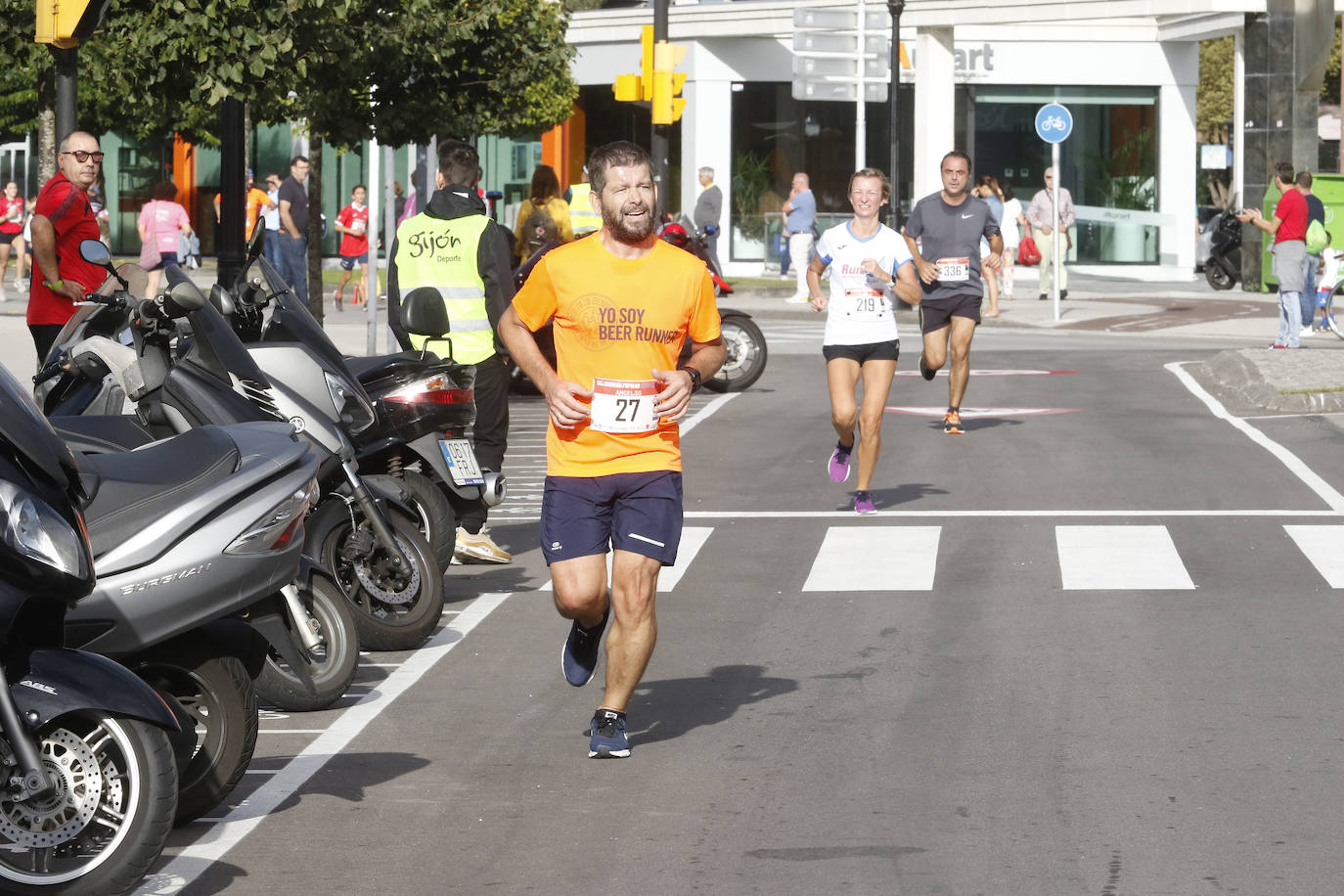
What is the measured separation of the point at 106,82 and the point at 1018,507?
12031 mm

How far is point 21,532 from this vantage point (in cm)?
486

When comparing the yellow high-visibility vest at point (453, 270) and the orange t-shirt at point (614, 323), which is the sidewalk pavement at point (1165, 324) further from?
the orange t-shirt at point (614, 323)

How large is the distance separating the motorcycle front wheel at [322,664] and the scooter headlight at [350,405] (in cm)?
101

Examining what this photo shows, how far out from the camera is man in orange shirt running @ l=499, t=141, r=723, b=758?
6789mm

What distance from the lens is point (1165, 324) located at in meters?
A: 29.9

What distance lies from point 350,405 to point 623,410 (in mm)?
1895

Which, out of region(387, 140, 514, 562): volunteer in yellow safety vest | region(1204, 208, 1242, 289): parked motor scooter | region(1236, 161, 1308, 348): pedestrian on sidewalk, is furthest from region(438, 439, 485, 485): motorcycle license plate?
region(1204, 208, 1242, 289): parked motor scooter

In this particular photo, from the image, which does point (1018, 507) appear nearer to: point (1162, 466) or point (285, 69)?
point (1162, 466)

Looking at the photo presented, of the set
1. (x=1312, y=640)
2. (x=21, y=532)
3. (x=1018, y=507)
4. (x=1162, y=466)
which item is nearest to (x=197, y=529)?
(x=21, y=532)

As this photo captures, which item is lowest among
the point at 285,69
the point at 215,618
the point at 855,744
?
the point at 855,744

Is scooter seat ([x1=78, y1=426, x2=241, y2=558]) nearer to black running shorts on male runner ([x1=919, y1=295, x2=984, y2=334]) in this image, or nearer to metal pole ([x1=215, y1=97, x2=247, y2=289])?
metal pole ([x1=215, y1=97, x2=247, y2=289])

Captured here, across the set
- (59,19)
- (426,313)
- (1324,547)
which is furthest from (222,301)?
(1324,547)

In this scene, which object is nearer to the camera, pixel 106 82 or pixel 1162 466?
pixel 1162 466

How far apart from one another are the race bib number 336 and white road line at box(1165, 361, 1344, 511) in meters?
6.83
